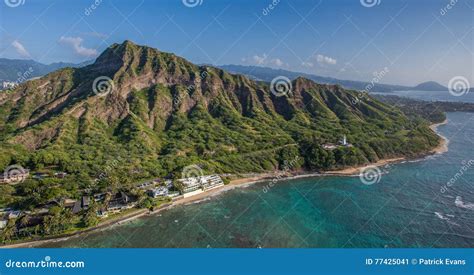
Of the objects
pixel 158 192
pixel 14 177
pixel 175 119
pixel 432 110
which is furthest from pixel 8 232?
pixel 432 110

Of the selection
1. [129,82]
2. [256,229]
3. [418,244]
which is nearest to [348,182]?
[418,244]

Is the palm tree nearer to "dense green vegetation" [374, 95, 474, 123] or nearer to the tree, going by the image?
the tree

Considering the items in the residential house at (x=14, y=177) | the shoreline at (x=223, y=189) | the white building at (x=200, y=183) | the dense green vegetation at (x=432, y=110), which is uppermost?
the residential house at (x=14, y=177)

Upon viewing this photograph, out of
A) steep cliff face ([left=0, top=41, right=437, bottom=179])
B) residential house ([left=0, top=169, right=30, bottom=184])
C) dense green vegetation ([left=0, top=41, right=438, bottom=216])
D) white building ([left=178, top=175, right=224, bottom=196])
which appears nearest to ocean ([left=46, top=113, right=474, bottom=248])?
white building ([left=178, top=175, right=224, bottom=196])

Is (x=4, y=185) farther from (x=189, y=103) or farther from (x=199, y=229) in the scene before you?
(x=189, y=103)

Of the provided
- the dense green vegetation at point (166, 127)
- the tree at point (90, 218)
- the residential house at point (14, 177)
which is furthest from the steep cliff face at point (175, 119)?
the tree at point (90, 218)

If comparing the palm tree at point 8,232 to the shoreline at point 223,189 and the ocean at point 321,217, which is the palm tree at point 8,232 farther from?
the ocean at point 321,217

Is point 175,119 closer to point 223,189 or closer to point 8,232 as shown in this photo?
point 223,189
